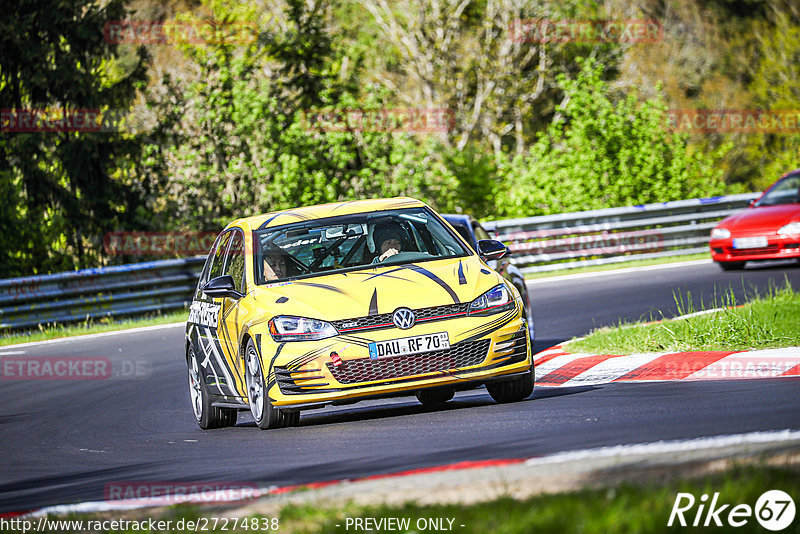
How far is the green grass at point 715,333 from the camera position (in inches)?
421

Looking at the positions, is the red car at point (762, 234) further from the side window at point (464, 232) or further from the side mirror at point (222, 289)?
the side mirror at point (222, 289)

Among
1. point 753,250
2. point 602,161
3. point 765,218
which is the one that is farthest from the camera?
point 602,161

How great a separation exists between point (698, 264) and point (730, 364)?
41.2 ft

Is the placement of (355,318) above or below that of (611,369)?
above

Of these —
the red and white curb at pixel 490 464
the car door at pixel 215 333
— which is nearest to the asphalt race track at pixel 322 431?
the red and white curb at pixel 490 464

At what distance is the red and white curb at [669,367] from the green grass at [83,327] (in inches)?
368

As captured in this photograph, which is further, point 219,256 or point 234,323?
point 219,256

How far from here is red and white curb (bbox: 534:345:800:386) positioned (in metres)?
9.74

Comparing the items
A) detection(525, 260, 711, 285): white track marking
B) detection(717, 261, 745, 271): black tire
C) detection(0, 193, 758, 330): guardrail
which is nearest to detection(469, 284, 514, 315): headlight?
detection(717, 261, 745, 271): black tire

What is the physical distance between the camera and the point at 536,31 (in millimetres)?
44156

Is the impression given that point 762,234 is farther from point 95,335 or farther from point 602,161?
point 602,161

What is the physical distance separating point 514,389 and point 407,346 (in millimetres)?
1104

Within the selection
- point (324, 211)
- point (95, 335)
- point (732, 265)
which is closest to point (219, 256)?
point (324, 211)

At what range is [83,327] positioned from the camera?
66.0ft
